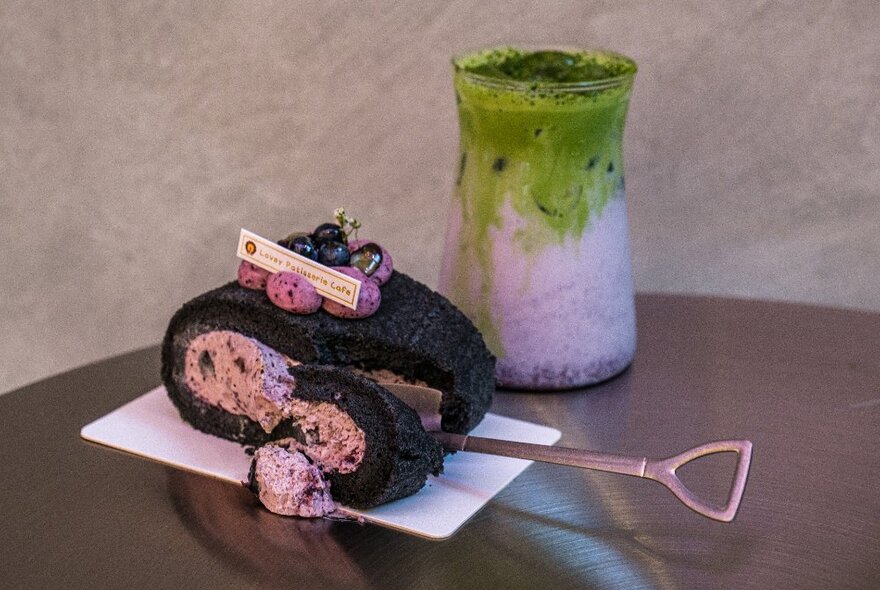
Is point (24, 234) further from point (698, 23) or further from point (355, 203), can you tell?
point (698, 23)

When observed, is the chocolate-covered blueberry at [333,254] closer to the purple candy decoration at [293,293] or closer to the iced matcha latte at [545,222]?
the purple candy decoration at [293,293]

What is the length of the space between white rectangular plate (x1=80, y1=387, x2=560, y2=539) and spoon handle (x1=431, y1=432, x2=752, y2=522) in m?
0.03

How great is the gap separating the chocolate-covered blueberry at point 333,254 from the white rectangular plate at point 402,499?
0.65ft

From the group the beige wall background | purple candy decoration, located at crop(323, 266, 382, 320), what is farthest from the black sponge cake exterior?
the beige wall background

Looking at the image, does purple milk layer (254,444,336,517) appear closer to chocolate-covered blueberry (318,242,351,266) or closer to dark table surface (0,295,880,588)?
dark table surface (0,295,880,588)

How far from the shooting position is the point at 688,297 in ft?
5.30

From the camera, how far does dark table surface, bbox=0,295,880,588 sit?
1.01m

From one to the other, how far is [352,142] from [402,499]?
108cm

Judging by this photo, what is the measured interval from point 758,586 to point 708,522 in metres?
0.10

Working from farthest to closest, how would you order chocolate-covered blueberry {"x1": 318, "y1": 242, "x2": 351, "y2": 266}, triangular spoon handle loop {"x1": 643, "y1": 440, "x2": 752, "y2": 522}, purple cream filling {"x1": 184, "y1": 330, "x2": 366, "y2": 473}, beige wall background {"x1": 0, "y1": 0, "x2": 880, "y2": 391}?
beige wall background {"x1": 0, "y1": 0, "x2": 880, "y2": 391}
chocolate-covered blueberry {"x1": 318, "y1": 242, "x2": 351, "y2": 266}
purple cream filling {"x1": 184, "y1": 330, "x2": 366, "y2": 473}
triangular spoon handle loop {"x1": 643, "y1": 440, "x2": 752, "y2": 522}

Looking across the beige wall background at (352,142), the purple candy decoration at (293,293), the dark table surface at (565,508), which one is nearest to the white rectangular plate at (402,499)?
the dark table surface at (565,508)

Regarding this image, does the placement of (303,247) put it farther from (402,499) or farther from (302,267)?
(402,499)

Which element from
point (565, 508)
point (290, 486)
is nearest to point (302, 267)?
point (290, 486)

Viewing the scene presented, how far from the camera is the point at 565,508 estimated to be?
3.65 feet
